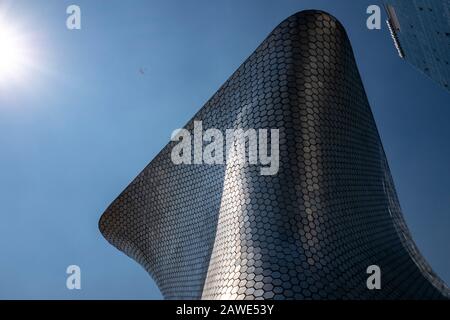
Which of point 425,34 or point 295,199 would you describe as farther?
point 425,34

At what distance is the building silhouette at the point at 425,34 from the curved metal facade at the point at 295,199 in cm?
923

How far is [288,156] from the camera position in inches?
380

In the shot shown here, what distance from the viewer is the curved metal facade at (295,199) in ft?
27.7

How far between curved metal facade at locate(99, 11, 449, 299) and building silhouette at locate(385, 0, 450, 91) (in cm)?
923

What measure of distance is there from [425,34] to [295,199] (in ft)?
59.5

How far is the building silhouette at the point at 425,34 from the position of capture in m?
18.8

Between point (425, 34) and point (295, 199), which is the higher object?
point (425, 34)

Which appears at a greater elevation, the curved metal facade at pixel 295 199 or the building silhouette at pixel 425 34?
the building silhouette at pixel 425 34

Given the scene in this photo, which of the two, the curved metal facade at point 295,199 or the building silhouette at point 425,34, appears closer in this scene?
the curved metal facade at point 295,199

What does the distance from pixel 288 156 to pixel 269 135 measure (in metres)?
0.79

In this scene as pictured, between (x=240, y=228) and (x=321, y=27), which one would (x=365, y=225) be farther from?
(x=321, y=27)

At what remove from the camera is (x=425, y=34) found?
22188 mm
